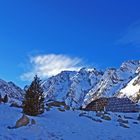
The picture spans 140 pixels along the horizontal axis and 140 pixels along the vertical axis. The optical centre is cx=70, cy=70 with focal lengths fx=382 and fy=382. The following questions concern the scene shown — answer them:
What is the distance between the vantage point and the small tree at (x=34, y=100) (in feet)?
123

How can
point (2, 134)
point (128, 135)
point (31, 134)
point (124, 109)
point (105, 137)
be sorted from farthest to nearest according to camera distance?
point (124, 109)
point (128, 135)
point (105, 137)
point (31, 134)
point (2, 134)

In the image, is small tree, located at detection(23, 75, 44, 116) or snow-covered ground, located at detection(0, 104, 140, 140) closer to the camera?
snow-covered ground, located at detection(0, 104, 140, 140)

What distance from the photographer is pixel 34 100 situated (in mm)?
38250

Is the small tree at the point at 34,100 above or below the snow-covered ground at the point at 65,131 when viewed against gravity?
above

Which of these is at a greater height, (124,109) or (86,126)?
(124,109)

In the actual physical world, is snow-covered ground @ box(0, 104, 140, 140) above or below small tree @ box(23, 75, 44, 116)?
below

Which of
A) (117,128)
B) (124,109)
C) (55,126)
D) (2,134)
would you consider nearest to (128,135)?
(117,128)

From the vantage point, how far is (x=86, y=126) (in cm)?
3466

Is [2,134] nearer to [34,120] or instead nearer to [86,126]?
[34,120]

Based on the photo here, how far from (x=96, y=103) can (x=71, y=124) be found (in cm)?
6361

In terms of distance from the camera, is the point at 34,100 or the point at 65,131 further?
the point at 34,100

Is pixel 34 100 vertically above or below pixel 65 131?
above

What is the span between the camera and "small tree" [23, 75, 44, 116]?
37.3m

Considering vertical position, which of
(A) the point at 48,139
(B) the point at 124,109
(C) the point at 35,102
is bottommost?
(A) the point at 48,139
